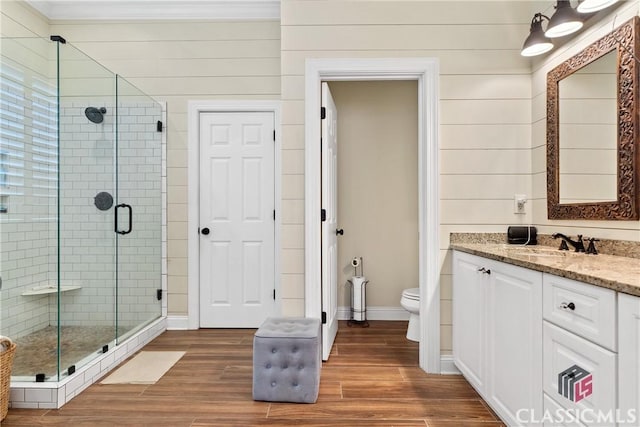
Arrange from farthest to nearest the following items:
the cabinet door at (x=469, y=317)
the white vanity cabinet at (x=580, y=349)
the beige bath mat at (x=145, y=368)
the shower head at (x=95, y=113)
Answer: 1. the shower head at (x=95, y=113)
2. the beige bath mat at (x=145, y=368)
3. the cabinet door at (x=469, y=317)
4. the white vanity cabinet at (x=580, y=349)

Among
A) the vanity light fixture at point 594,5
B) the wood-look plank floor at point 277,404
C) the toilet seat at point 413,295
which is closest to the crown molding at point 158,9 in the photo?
the vanity light fixture at point 594,5

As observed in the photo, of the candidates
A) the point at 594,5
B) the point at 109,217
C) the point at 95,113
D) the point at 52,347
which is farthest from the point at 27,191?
the point at 594,5

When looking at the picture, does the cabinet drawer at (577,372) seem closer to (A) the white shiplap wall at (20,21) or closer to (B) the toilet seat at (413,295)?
(B) the toilet seat at (413,295)

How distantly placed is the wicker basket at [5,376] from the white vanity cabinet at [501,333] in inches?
98.3

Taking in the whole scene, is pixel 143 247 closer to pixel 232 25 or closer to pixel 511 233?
pixel 232 25

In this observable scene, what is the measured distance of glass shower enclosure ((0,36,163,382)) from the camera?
241 centimetres

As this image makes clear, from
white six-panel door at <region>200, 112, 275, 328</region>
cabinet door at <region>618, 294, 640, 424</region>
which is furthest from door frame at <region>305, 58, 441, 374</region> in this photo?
cabinet door at <region>618, 294, 640, 424</region>

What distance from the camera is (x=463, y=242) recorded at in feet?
8.13

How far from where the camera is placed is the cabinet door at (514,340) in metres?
1.49

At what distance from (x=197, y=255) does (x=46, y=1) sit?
2.65m

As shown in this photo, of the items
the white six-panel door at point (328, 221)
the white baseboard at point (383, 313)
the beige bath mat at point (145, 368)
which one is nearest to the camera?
the beige bath mat at point (145, 368)

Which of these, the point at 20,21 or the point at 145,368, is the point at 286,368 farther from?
the point at 20,21

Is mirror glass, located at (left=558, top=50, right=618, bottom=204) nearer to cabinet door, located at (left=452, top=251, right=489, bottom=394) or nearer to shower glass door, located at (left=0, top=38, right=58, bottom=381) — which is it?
cabinet door, located at (left=452, top=251, right=489, bottom=394)

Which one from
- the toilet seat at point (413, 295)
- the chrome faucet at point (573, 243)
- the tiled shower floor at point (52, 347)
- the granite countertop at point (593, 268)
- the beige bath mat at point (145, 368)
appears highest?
the chrome faucet at point (573, 243)
